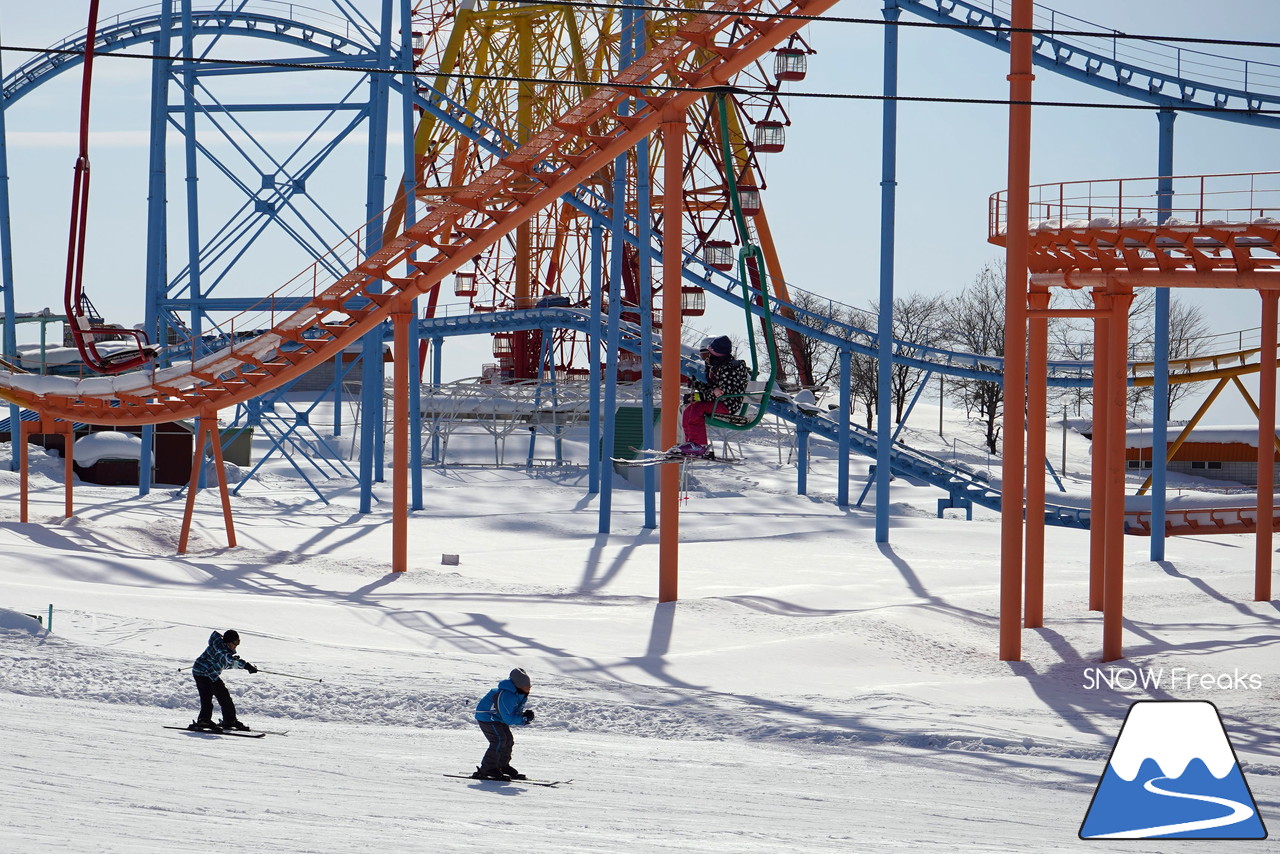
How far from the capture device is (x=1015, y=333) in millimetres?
14305

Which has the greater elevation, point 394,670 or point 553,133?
point 553,133

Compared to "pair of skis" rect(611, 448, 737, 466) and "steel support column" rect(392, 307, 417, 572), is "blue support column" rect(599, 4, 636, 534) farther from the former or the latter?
"pair of skis" rect(611, 448, 737, 466)

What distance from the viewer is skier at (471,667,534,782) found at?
924 cm

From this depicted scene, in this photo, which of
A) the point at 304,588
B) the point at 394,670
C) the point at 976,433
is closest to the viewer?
the point at 394,670

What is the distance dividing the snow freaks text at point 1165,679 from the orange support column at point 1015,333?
96 cm

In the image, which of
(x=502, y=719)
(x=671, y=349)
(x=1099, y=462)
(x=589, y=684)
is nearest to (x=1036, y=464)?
(x=1099, y=462)

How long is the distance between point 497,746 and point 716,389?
21.9ft

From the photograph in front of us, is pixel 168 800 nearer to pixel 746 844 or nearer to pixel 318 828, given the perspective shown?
pixel 318 828

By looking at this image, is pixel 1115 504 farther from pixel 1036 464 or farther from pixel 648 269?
pixel 648 269

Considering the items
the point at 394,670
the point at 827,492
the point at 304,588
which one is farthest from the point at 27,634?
the point at 827,492

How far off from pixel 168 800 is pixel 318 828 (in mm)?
1131

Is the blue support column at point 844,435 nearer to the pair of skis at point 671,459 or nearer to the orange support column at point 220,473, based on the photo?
the orange support column at point 220,473

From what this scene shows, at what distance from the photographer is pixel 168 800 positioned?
8.39m

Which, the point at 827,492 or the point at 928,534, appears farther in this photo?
the point at 827,492
